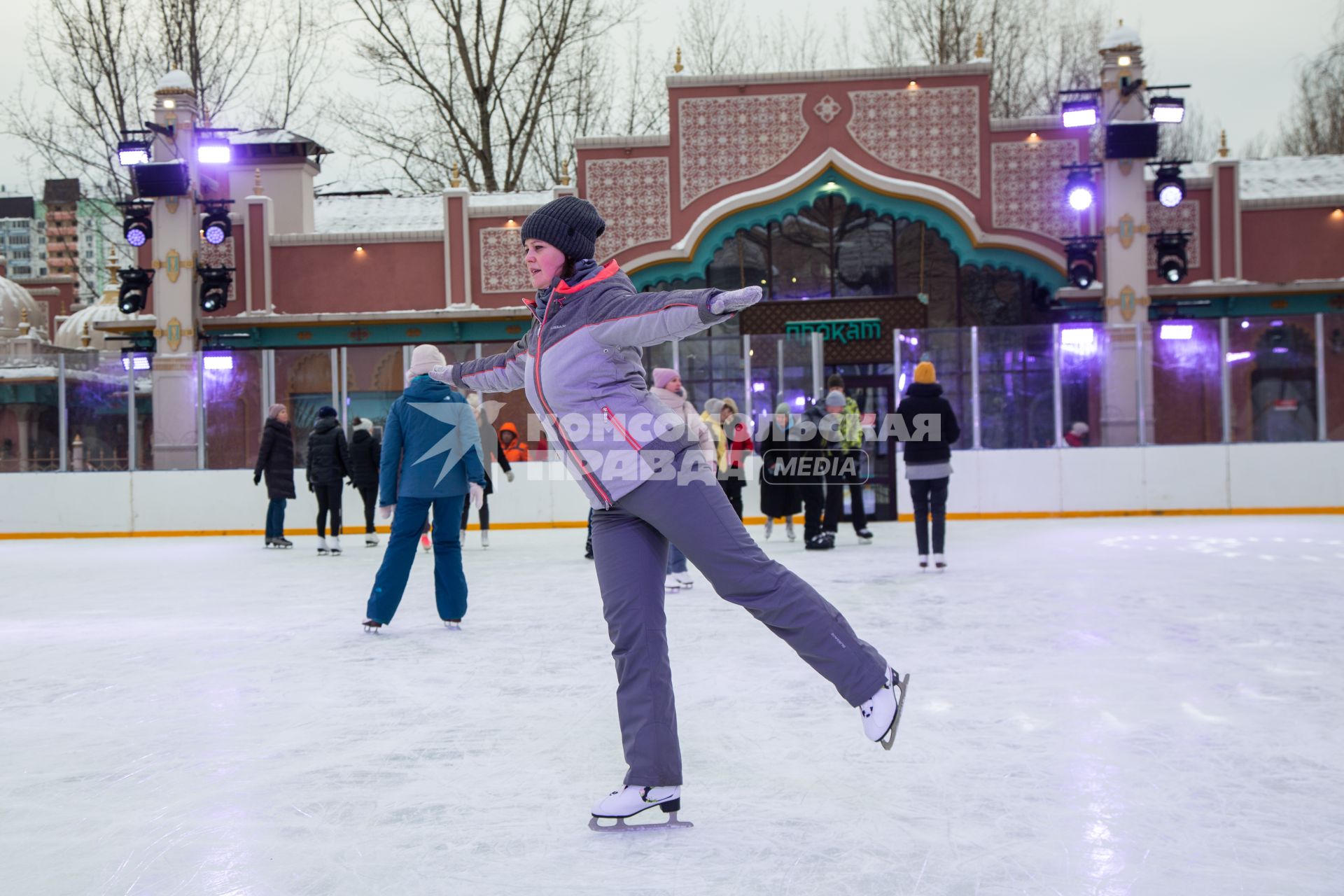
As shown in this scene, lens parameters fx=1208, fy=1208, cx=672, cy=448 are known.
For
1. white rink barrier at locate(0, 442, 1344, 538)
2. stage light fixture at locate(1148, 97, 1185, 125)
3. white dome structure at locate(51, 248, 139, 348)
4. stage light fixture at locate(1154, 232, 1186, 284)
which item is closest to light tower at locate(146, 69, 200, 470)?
white rink barrier at locate(0, 442, 1344, 538)

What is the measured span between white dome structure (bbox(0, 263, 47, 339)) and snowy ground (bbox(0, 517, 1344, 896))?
2849cm

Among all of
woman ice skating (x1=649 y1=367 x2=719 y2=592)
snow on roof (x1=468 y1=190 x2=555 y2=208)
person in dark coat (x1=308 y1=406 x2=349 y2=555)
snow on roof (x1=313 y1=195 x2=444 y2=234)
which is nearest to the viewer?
woman ice skating (x1=649 y1=367 x2=719 y2=592)

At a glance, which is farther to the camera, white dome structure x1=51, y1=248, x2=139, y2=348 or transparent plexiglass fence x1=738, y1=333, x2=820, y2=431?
white dome structure x1=51, y1=248, x2=139, y2=348

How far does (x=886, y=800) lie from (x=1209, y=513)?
11.9 meters

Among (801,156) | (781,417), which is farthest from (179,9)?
(781,417)

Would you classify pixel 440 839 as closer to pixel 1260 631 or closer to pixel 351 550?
pixel 1260 631

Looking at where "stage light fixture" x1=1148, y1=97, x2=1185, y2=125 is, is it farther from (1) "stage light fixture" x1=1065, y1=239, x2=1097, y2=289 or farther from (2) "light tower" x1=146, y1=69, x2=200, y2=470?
(2) "light tower" x1=146, y1=69, x2=200, y2=470

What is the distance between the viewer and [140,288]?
16.6 metres

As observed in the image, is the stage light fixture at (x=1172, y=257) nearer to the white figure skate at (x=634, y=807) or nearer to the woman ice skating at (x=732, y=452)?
the woman ice skating at (x=732, y=452)

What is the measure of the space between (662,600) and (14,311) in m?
34.7

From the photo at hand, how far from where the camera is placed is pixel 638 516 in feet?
8.71

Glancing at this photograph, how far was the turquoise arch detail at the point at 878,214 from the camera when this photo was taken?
16.6m

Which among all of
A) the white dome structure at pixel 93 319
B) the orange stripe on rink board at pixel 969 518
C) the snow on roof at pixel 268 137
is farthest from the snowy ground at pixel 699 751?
the white dome structure at pixel 93 319

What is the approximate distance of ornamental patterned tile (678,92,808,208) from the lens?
16.6m
